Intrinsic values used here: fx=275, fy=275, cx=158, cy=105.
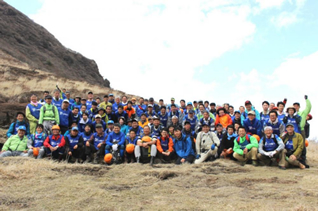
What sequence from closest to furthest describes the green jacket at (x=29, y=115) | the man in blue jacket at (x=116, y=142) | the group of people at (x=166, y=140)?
the group of people at (x=166, y=140), the man in blue jacket at (x=116, y=142), the green jacket at (x=29, y=115)

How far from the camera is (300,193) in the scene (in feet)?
18.5

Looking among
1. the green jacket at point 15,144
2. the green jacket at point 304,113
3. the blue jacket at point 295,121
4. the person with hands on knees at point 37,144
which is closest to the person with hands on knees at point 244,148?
the blue jacket at point 295,121

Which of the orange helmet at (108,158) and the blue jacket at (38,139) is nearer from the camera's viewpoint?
the orange helmet at (108,158)

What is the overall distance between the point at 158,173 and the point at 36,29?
5301 centimetres

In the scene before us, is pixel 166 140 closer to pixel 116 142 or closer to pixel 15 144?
pixel 116 142

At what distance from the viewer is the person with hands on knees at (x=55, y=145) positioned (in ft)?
30.7

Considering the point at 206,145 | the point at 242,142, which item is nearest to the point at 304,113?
the point at 242,142

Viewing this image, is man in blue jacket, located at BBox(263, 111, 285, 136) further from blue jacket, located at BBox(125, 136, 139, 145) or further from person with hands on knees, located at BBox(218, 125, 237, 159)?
blue jacket, located at BBox(125, 136, 139, 145)

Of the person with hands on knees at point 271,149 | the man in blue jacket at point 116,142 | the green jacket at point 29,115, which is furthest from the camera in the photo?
the green jacket at point 29,115

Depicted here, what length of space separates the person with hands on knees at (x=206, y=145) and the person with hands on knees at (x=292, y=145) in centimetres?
220

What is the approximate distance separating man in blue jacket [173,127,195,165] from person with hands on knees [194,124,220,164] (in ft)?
0.80

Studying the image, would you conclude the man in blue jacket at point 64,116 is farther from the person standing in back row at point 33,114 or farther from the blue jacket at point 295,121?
the blue jacket at point 295,121

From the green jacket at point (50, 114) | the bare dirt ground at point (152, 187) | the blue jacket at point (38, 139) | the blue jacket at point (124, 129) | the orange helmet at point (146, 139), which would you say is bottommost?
the bare dirt ground at point (152, 187)

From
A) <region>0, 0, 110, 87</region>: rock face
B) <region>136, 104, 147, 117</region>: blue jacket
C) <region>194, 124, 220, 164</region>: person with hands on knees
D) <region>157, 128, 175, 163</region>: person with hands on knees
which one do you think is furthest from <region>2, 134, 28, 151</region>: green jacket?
<region>0, 0, 110, 87</region>: rock face
